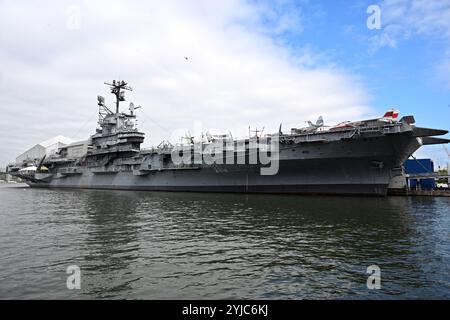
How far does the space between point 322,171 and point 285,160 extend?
2.81 m

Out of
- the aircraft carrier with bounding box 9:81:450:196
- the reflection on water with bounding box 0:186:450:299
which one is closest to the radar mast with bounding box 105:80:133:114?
the aircraft carrier with bounding box 9:81:450:196

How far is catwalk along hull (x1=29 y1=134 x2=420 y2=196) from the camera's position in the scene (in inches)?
854

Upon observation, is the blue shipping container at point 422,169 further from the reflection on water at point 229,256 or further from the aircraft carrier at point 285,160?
the reflection on water at point 229,256

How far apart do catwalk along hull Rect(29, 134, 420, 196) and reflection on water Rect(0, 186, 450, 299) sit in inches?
322

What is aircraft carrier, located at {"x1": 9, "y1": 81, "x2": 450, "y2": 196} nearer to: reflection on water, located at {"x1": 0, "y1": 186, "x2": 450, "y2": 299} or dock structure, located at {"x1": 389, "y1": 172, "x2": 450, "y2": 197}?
dock structure, located at {"x1": 389, "y1": 172, "x2": 450, "y2": 197}

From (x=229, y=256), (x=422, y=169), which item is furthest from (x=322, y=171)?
(x=229, y=256)

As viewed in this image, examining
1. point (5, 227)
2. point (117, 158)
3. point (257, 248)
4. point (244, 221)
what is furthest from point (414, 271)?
point (117, 158)

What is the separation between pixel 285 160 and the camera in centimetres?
2403

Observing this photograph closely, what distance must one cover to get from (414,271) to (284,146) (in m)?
17.3

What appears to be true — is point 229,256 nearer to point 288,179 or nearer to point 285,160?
point 285,160

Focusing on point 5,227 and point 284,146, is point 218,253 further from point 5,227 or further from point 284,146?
point 284,146

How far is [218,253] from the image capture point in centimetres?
852

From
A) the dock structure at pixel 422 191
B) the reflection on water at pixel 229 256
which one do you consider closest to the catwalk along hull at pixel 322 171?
the dock structure at pixel 422 191

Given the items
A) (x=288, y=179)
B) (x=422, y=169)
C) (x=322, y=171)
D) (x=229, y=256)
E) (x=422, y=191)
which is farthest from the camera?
(x=422, y=169)
